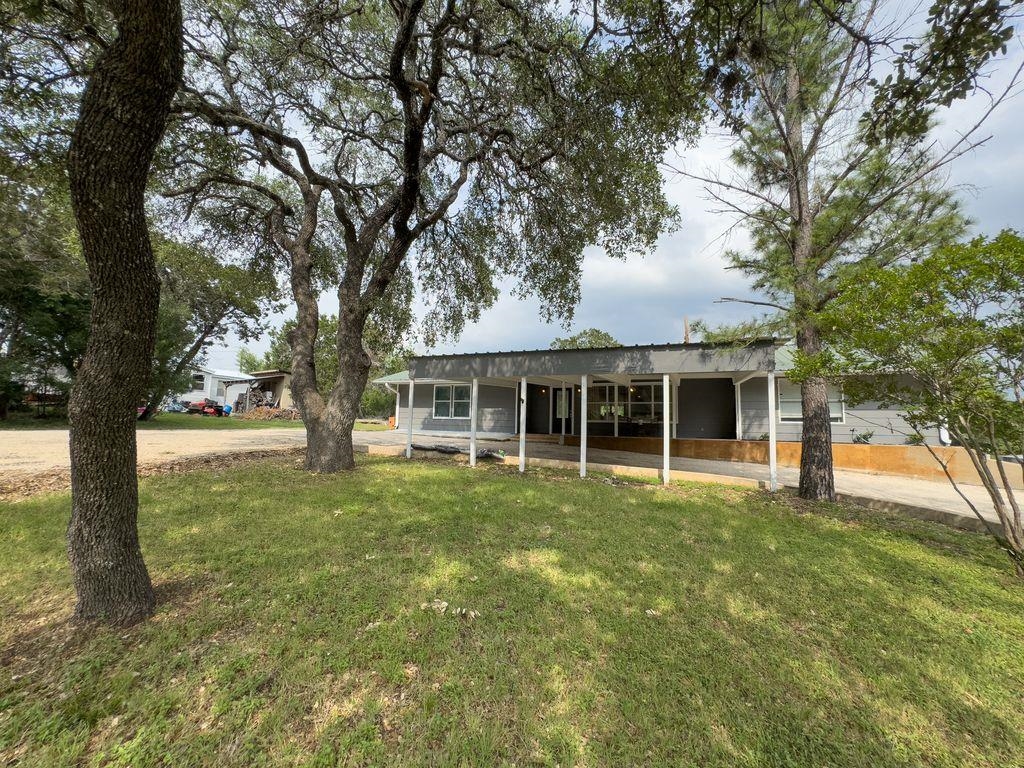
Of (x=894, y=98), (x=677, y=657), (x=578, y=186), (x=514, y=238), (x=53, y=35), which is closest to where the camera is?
(x=677, y=657)

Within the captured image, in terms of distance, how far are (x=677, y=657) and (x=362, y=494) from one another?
16.4 feet

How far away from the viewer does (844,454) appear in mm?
10547

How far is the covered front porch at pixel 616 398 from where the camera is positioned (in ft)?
25.8

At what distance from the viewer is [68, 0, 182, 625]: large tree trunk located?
2252 millimetres

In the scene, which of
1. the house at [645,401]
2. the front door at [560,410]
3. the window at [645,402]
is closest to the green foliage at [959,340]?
the house at [645,401]

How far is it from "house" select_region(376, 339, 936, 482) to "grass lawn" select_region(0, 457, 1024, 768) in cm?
252

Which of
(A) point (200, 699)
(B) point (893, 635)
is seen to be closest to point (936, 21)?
(B) point (893, 635)

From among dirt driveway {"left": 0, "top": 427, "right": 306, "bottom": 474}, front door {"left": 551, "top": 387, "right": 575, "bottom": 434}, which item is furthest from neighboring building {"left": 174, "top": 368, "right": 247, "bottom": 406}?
front door {"left": 551, "top": 387, "right": 575, "bottom": 434}

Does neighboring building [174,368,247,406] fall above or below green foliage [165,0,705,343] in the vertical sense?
below

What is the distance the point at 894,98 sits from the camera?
3068mm

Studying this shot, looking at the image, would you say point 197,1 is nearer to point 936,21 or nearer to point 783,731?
point 936,21

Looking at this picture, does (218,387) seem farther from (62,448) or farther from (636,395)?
(636,395)

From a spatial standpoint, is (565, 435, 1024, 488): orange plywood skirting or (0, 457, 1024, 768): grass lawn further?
(565, 435, 1024, 488): orange plywood skirting

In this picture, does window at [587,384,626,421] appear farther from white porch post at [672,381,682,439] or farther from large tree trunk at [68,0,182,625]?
large tree trunk at [68,0,182,625]
